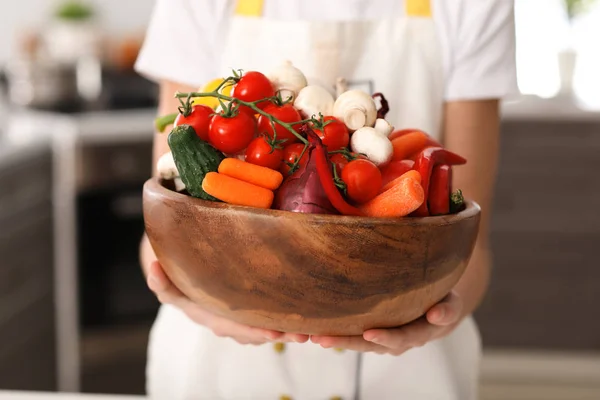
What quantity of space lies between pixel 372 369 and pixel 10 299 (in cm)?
153

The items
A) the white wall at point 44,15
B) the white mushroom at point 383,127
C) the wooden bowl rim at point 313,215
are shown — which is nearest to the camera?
the wooden bowl rim at point 313,215

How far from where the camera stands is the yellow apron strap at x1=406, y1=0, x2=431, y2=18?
3.94ft

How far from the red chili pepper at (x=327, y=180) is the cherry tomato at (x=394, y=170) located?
0.06 metres

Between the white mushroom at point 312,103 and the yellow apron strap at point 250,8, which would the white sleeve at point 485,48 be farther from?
the white mushroom at point 312,103

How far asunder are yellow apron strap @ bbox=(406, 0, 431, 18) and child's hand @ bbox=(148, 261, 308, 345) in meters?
0.55

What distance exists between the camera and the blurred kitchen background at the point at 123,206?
2.65 meters

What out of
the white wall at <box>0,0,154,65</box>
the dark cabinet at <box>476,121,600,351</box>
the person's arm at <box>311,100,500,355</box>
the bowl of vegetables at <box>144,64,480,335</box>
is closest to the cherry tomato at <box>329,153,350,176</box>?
the bowl of vegetables at <box>144,64,480,335</box>

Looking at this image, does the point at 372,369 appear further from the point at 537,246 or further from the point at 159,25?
the point at 537,246

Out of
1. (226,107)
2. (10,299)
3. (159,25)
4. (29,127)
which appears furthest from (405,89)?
(29,127)

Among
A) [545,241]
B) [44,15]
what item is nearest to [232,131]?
[545,241]

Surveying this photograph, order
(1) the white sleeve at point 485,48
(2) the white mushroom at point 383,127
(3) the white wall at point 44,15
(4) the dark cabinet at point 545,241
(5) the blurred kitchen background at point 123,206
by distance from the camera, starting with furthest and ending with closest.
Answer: (3) the white wall at point 44,15
(4) the dark cabinet at point 545,241
(5) the blurred kitchen background at point 123,206
(1) the white sleeve at point 485,48
(2) the white mushroom at point 383,127

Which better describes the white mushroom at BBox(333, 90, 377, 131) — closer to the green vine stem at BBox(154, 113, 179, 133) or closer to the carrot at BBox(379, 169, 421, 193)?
the carrot at BBox(379, 169, 421, 193)

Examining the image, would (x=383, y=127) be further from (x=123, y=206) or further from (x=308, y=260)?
(x=123, y=206)

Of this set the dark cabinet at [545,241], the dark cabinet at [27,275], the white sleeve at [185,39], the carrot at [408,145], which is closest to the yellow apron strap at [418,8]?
the white sleeve at [185,39]
